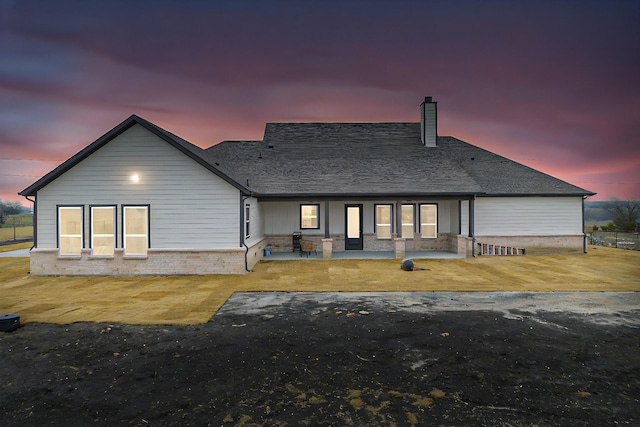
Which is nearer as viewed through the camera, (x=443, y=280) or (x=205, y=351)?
(x=205, y=351)

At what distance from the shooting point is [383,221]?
21594 mm

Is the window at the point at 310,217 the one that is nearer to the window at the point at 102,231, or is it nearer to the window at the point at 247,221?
the window at the point at 247,221

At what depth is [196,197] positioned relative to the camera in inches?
595

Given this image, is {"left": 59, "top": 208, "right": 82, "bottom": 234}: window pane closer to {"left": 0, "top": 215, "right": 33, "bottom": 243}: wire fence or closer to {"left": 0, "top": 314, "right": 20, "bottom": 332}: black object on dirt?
{"left": 0, "top": 314, "right": 20, "bottom": 332}: black object on dirt

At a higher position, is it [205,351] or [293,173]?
[293,173]

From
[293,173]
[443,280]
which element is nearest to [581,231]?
[443,280]

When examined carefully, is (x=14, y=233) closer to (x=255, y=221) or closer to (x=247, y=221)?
(x=255, y=221)

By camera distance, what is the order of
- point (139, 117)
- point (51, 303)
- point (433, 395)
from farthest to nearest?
1. point (139, 117)
2. point (51, 303)
3. point (433, 395)

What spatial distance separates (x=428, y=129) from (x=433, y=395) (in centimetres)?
2151

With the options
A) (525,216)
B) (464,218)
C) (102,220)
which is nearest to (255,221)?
(102,220)

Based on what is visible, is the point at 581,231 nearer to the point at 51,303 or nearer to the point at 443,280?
the point at 443,280

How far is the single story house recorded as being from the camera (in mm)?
15008

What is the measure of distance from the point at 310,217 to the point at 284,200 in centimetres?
302

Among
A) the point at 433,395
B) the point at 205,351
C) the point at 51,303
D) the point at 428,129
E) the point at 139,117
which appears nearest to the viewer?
the point at 433,395
